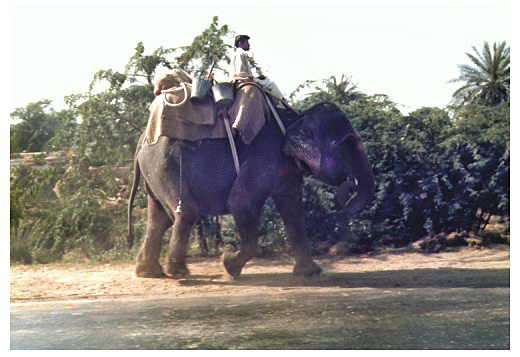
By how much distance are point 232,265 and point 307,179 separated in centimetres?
383

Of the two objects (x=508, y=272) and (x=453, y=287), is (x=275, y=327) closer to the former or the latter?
(x=453, y=287)

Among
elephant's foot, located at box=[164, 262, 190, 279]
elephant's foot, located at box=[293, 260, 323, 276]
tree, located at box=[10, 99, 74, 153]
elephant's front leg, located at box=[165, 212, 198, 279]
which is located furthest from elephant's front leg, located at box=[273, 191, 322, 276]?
tree, located at box=[10, 99, 74, 153]

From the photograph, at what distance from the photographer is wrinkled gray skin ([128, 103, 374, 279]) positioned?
442 inches

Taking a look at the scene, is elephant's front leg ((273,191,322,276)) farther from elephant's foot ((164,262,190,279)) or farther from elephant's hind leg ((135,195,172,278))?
elephant's hind leg ((135,195,172,278))

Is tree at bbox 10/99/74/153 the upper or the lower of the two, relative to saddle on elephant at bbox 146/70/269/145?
upper

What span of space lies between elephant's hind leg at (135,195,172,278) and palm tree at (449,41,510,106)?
16.4 meters

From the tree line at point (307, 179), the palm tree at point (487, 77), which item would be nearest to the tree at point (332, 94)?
the tree line at point (307, 179)

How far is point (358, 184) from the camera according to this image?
11555mm

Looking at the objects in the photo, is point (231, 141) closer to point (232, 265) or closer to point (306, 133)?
point (306, 133)

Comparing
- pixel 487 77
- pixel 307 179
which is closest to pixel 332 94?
pixel 307 179

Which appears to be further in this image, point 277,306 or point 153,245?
point 153,245

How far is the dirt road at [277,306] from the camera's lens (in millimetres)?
7973
